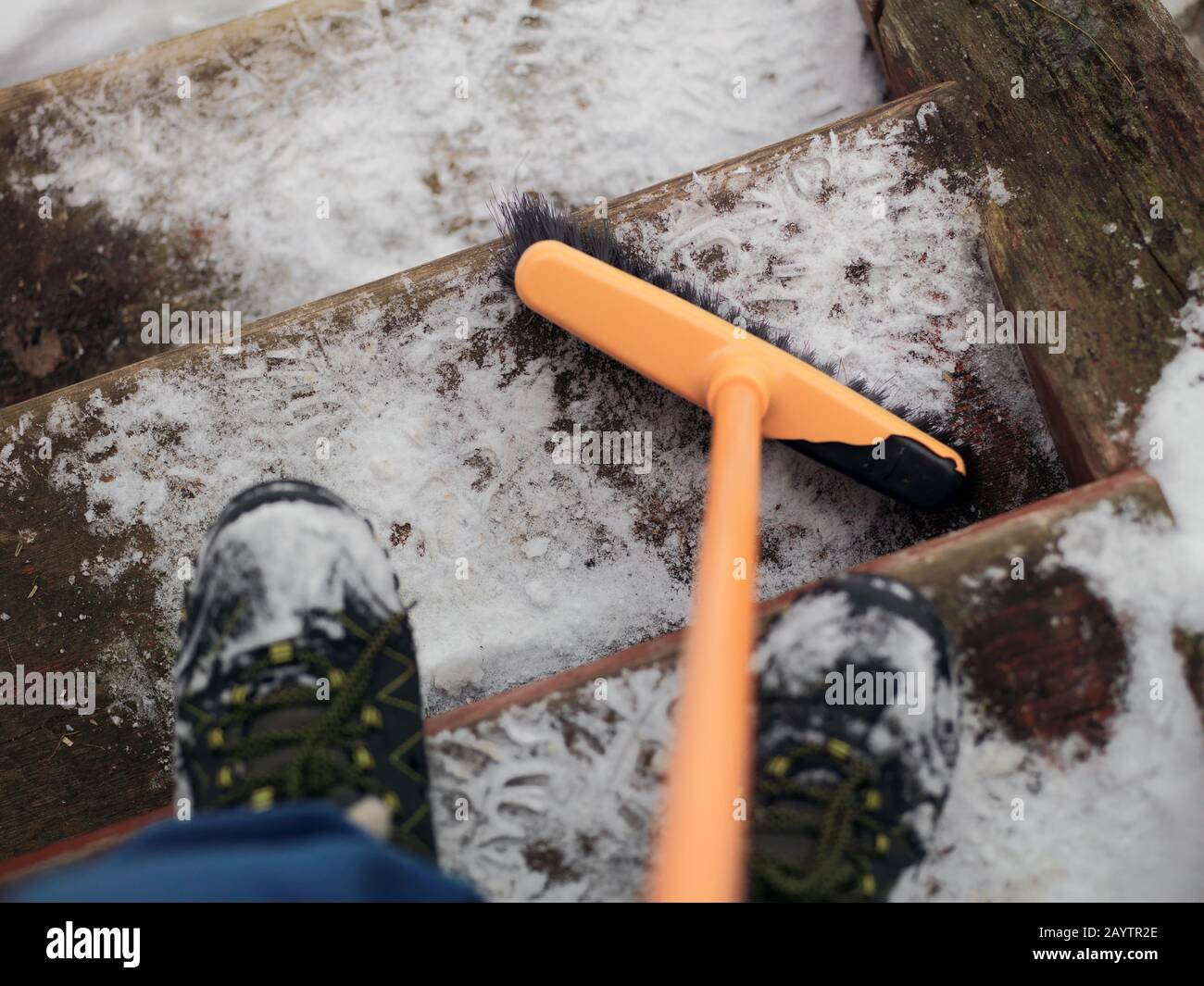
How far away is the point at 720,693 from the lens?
67 centimetres

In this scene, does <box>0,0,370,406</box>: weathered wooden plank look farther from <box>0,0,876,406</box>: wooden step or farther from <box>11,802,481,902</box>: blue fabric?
<box>11,802,481,902</box>: blue fabric

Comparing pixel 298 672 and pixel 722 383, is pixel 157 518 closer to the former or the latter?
pixel 298 672

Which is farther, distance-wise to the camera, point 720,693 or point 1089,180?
point 1089,180

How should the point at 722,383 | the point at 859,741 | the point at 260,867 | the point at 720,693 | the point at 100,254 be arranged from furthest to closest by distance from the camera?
the point at 100,254, the point at 722,383, the point at 859,741, the point at 720,693, the point at 260,867

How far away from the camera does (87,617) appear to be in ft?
3.38

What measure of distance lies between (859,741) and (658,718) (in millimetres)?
197

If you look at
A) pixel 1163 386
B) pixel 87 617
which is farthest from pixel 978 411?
pixel 87 617

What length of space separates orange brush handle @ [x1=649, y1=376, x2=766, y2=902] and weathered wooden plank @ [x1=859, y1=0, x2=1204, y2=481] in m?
0.35

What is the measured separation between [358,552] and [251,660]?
0.48ft

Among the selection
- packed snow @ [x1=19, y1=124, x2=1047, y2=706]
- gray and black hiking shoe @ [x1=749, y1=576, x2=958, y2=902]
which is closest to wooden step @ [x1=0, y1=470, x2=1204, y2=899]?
gray and black hiking shoe @ [x1=749, y1=576, x2=958, y2=902]

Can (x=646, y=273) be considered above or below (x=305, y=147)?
below

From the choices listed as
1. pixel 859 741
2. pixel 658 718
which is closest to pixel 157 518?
pixel 658 718

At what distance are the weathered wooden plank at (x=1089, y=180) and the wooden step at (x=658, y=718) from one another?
0.13m

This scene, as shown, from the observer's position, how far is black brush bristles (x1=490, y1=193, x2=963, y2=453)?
99 cm
